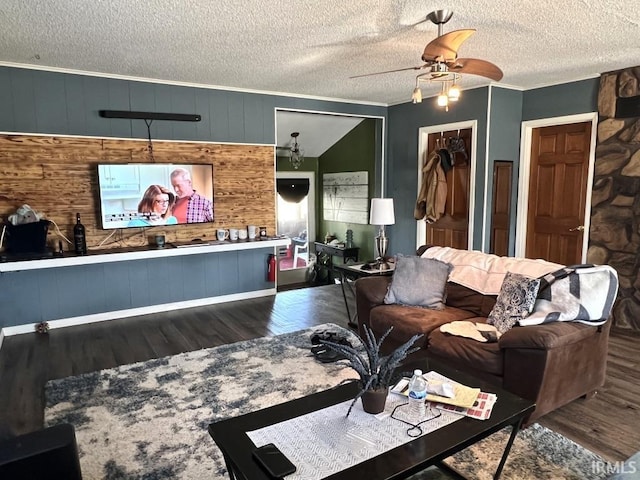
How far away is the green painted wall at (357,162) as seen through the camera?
262 inches

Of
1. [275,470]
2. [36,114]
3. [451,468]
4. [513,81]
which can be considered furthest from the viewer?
[513,81]

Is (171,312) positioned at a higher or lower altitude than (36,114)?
lower

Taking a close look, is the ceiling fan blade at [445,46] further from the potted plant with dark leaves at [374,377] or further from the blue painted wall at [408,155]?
the blue painted wall at [408,155]

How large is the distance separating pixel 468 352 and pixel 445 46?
72.2 inches

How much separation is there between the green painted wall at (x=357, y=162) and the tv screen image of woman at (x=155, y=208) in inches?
120

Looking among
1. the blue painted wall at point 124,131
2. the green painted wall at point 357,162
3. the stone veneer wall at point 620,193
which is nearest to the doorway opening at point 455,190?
the green painted wall at point 357,162

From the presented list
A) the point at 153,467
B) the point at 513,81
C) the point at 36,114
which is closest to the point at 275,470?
the point at 153,467

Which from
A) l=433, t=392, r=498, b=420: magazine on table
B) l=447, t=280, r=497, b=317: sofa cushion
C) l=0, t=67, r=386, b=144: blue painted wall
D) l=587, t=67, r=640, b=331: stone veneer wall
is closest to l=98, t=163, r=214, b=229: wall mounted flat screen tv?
l=0, t=67, r=386, b=144: blue painted wall

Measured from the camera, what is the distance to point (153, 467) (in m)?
2.19

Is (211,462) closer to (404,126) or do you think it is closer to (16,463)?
(16,463)

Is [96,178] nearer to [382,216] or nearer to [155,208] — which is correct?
[155,208]

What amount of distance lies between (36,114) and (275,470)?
403 centimetres

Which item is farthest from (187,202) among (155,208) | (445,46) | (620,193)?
(620,193)

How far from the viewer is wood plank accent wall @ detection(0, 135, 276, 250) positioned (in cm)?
404
